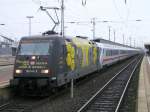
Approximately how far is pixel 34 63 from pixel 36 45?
0.98 meters

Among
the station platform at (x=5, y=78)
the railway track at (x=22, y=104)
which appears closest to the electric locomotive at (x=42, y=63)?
the railway track at (x=22, y=104)

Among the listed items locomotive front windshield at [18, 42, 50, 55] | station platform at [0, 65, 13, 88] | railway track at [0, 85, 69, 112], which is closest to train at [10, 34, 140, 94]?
locomotive front windshield at [18, 42, 50, 55]

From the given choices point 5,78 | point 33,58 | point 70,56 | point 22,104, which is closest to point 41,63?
point 33,58

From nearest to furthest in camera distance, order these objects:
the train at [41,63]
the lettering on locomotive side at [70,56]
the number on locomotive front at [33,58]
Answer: the train at [41,63] → the number on locomotive front at [33,58] → the lettering on locomotive side at [70,56]

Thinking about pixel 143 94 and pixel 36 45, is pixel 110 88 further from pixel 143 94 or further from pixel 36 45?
pixel 36 45

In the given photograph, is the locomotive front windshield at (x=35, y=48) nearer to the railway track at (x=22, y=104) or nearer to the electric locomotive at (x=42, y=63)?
the electric locomotive at (x=42, y=63)

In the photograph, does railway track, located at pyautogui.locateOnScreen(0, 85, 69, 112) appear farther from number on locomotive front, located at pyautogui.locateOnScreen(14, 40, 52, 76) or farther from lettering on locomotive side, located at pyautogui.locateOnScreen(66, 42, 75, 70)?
lettering on locomotive side, located at pyautogui.locateOnScreen(66, 42, 75, 70)

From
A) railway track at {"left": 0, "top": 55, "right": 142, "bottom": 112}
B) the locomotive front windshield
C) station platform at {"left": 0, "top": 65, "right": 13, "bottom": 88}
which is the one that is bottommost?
railway track at {"left": 0, "top": 55, "right": 142, "bottom": 112}

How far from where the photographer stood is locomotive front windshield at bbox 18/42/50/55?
16.1m

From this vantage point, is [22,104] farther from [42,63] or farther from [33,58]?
[33,58]

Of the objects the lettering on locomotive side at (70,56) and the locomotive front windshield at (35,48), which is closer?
the locomotive front windshield at (35,48)

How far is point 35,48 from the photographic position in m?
16.3

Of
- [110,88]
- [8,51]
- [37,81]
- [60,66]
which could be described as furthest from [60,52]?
[8,51]

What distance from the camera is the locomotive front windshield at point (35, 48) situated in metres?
16.1
